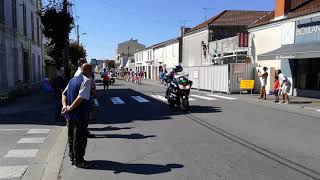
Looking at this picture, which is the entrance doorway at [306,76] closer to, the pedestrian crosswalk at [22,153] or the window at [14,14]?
the pedestrian crosswalk at [22,153]

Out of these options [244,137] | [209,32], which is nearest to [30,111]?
[244,137]

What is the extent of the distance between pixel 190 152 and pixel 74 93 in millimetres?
2651

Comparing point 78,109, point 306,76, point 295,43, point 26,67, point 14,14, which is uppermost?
point 14,14

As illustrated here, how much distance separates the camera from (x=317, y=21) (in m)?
23.9

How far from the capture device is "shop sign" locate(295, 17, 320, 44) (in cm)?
2398

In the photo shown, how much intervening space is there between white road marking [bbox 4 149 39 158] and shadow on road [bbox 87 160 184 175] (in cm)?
174

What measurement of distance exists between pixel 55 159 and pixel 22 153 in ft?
3.71

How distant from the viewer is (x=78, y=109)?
309 inches

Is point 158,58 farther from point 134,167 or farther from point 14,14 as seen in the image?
point 134,167

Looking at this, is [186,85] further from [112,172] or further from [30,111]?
[112,172]

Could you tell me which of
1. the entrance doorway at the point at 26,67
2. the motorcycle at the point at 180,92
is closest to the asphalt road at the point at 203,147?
the motorcycle at the point at 180,92

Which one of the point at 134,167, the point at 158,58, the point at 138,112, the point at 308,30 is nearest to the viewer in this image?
the point at 134,167

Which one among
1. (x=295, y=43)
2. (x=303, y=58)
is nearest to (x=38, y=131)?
(x=303, y=58)

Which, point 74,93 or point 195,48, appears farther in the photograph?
point 195,48
